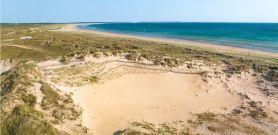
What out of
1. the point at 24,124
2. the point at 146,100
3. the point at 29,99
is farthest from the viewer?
the point at 146,100

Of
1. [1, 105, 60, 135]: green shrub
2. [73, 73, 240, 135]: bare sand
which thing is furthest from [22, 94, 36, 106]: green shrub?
[73, 73, 240, 135]: bare sand

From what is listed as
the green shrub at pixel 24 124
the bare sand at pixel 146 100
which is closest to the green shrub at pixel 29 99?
the green shrub at pixel 24 124

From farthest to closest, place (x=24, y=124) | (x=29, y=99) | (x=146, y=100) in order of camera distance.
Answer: (x=146, y=100), (x=29, y=99), (x=24, y=124)

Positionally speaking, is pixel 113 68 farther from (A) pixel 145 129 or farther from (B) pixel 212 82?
(A) pixel 145 129

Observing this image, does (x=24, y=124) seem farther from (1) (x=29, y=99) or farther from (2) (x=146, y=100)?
(2) (x=146, y=100)

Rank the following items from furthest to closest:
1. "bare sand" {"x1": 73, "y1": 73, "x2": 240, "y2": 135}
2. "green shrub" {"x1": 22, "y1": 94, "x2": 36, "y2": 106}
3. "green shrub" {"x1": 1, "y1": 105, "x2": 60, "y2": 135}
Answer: "bare sand" {"x1": 73, "y1": 73, "x2": 240, "y2": 135}, "green shrub" {"x1": 22, "y1": 94, "x2": 36, "y2": 106}, "green shrub" {"x1": 1, "y1": 105, "x2": 60, "y2": 135}

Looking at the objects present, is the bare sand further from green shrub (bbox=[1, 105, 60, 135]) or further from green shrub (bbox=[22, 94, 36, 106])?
green shrub (bbox=[22, 94, 36, 106])

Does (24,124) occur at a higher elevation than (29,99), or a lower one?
lower

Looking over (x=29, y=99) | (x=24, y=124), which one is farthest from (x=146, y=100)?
(x=24, y=124)
